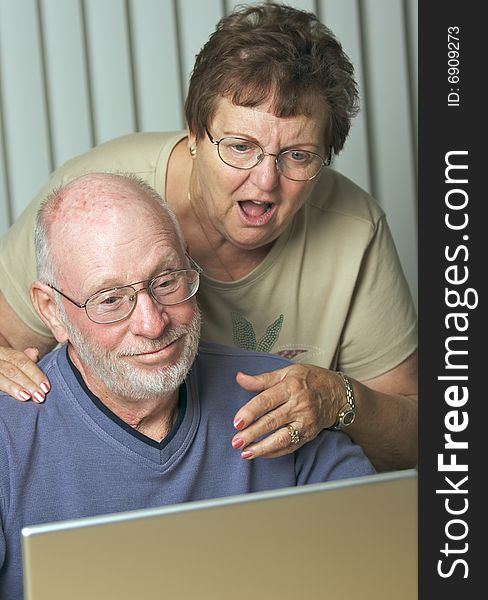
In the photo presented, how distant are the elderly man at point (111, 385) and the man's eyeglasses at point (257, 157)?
180 millimetres

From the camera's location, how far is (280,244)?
1.86 meters

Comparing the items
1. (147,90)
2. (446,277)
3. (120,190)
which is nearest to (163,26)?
(147,90)

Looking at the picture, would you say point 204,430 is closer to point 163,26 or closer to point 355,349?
point 355,349

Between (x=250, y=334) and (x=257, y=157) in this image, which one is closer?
(x=257, y=157)

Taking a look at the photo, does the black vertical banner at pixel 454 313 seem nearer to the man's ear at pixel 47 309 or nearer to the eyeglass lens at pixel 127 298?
the eyeglass lens at pixel 127 298

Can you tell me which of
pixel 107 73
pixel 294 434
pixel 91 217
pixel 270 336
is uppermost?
pixel 107 73

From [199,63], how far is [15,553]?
0.84 meters

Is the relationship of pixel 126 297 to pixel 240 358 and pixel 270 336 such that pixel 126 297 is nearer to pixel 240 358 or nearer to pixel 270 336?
pixel 240 358

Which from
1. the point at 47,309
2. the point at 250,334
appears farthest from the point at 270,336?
the point at 47,309

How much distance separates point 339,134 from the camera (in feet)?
5.69

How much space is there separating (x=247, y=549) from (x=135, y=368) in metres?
0.58

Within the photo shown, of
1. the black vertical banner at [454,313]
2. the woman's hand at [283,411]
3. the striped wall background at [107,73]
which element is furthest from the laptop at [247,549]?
the striped wall background at [107,73]

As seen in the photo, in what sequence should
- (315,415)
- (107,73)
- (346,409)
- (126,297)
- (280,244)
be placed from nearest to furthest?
(126,297)
(315,415)
(346,409)
(280,244)
(107,73)

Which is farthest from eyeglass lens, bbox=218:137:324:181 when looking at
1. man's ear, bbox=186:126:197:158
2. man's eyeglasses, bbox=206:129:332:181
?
man's ear, bbox=186:126:197:158
